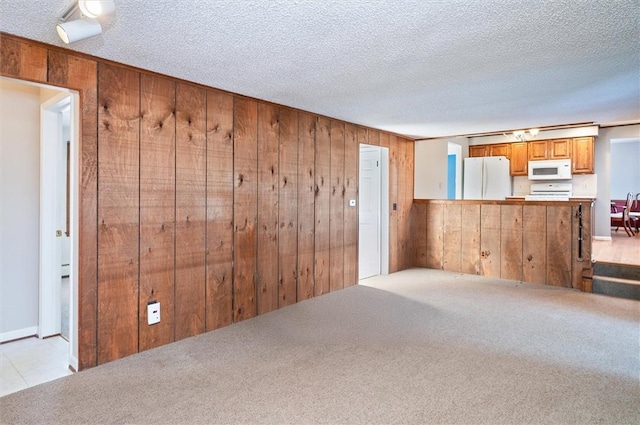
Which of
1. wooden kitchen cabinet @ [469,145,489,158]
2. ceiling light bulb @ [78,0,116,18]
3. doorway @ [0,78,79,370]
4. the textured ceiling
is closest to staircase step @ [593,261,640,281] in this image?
the textured ceiling

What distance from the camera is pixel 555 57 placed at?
8.41 ft

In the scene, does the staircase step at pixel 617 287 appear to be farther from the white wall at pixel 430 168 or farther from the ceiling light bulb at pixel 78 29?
the ceiling light bulb at pixel 78 29

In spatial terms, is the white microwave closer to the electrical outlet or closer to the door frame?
the electrical outlet

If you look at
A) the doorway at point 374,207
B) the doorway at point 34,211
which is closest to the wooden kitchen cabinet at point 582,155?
the doorway at point 374,207

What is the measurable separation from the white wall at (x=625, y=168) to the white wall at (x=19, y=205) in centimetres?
1178

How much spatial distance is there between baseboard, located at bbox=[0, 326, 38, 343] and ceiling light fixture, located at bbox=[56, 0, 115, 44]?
268 cm

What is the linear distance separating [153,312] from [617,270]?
212 inches

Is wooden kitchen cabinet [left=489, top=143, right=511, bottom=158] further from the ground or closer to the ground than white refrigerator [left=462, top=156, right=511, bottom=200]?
further from the ground

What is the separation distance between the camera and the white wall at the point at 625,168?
955cm

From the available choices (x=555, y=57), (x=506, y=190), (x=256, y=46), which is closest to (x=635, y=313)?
(x=555, y=57)

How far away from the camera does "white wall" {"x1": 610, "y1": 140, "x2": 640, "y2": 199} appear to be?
9547mm

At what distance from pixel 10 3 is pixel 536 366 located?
3.85 meters

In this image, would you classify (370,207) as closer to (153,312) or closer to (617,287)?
(617,287)

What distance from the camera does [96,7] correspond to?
68.9 inches
